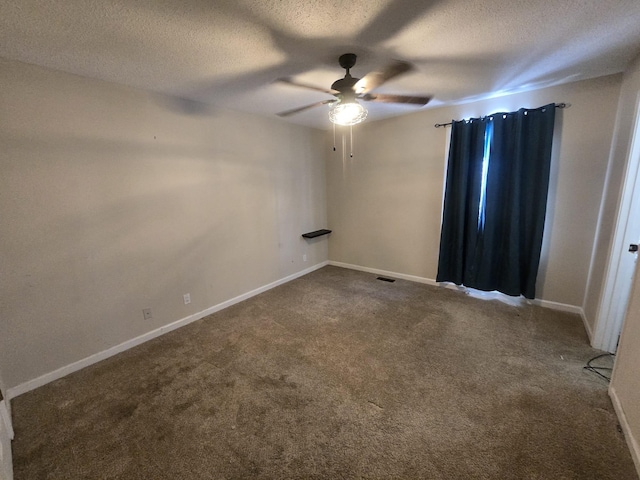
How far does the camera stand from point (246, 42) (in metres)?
1.68

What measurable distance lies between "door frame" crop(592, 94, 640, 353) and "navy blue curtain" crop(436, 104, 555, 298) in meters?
0.73

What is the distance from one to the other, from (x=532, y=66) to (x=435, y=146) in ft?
4.45

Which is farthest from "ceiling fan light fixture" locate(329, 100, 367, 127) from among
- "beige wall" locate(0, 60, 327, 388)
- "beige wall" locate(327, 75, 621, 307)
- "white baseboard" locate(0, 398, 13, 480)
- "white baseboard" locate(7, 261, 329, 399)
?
"white baseboard" locate(0, 398, 13, 480)

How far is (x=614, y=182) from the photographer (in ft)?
7.41

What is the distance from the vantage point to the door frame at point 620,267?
6.26ft

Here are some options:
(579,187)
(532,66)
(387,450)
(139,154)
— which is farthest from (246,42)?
(579,187)

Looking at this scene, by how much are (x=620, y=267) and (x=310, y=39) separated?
284 centimetres

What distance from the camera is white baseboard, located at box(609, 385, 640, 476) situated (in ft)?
4.35

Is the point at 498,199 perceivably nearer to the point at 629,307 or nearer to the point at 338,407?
the point at 629,307

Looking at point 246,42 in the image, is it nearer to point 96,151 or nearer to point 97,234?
point 96,151

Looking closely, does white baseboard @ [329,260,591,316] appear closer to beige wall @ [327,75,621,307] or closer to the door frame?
beige wall @ [327,75,621,307]

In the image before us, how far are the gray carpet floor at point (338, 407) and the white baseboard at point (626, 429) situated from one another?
0.11 ft

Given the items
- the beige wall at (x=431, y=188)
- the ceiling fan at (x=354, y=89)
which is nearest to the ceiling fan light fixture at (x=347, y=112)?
the ceiling fan at (x=354, y=89)

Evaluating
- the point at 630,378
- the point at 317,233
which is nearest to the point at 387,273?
the point at 317,233
